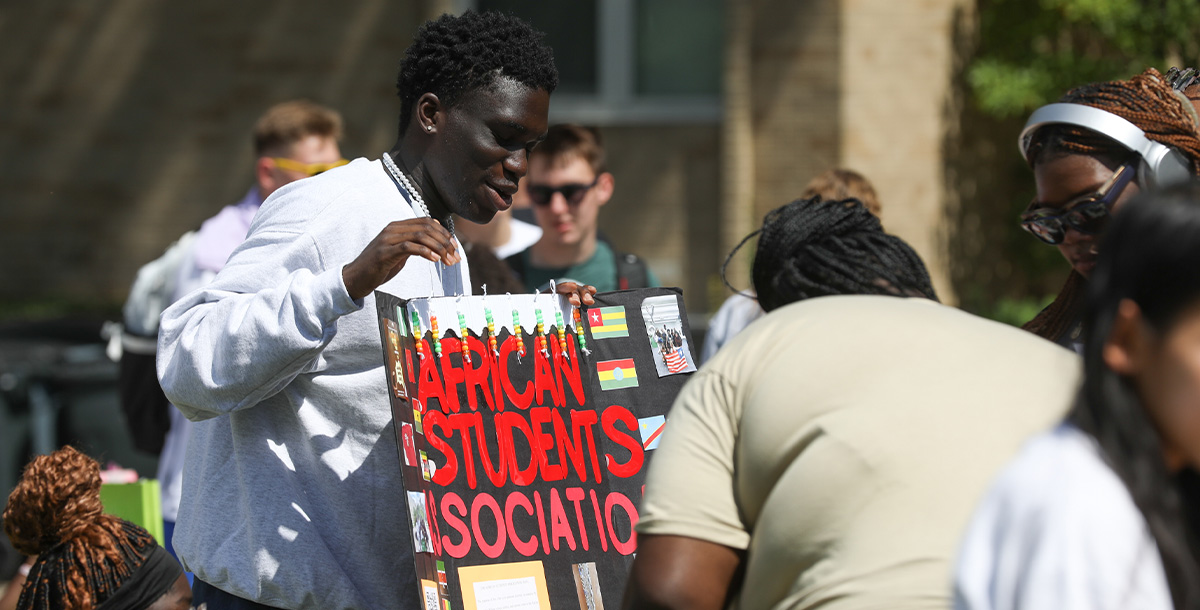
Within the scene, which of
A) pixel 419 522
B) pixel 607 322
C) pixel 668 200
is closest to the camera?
pixel 419 522

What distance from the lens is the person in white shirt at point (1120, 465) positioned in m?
1.28

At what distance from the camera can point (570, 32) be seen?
34.6 feet

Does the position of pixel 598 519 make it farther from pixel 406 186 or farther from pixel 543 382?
pixel 406 186

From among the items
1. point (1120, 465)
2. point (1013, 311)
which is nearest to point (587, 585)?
point (1120, 465)

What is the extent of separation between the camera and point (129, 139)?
34.7ft

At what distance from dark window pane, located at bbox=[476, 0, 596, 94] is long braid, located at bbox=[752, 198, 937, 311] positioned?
8.61 meters

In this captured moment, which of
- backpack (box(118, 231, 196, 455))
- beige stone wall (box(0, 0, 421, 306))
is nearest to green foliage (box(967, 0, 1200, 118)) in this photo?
beige stone wall (box(0, 0, 421, 306))

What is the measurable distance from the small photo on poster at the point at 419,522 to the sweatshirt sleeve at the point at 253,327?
0.33 metres

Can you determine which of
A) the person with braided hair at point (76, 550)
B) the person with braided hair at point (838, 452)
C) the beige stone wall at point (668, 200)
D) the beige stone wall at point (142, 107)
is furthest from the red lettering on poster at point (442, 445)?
the beige stone wall at point (142, 107)

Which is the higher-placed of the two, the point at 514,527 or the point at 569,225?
the point at 569,225

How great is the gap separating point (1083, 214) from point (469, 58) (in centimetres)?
138

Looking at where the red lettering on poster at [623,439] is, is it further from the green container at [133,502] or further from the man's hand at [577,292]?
the green container at [133,502]

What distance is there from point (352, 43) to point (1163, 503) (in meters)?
9.70

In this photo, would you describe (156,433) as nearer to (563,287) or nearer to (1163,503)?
(563,287)
